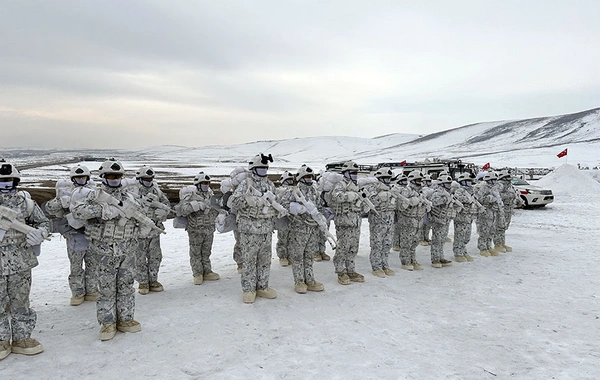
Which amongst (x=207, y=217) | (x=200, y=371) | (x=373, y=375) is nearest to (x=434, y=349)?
(x=373, y=375)

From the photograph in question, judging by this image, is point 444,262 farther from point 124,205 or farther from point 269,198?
point 124,205

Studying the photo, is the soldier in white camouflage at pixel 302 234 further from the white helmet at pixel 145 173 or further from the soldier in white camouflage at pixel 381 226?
the white helmet at pixel 145 173

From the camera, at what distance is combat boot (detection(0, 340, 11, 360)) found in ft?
14.5

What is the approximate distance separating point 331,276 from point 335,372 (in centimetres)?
382

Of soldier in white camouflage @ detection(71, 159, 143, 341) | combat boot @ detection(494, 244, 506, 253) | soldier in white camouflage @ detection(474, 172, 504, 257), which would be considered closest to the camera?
soldier in white camouflage @ detection(71, 159, 143, 341)

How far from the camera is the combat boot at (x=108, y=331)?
4.96 metres

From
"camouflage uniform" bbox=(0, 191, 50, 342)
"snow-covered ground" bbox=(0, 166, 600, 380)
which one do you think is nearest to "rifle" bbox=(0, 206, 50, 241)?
"camouflage uniform" bbox=(0, 191, 50, 342)

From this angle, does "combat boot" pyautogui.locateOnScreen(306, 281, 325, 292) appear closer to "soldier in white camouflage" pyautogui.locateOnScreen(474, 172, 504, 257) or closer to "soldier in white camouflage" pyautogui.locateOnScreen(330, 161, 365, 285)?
"soldier in white camouflage" pyautogui.locateOnScreen(330, 161, 365, 285)

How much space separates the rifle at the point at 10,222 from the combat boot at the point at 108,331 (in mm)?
1500

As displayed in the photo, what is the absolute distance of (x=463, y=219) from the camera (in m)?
9.62

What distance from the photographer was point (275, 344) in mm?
5020

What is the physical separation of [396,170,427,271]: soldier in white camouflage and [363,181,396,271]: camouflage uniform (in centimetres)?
42

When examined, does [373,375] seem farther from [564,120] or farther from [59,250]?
[564,120]

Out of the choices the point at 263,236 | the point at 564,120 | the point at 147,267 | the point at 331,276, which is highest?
the point at 564,120
